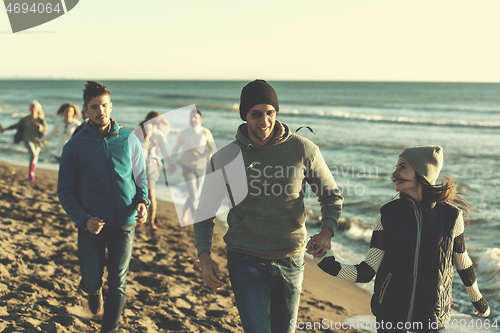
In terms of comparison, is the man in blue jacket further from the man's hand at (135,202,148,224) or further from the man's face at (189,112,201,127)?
the man's face at (189,112,201,127)

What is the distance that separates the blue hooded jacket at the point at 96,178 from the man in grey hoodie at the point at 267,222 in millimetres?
1033

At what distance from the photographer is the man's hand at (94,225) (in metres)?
3.23

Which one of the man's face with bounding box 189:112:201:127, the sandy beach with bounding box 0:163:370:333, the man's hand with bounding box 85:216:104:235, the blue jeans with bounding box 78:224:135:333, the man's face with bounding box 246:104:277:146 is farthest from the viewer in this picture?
the man's face with bounding box 189:112:201:127

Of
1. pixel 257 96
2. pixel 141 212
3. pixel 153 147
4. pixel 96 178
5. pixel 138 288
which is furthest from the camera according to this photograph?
pixel 153 147

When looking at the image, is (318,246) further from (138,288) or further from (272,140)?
(138,288)

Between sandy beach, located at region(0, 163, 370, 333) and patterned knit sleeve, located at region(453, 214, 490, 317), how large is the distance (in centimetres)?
202

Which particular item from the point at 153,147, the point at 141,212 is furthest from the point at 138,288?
the point at 153,147

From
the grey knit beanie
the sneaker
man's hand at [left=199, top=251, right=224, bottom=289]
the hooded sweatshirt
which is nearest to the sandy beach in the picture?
the sneaker

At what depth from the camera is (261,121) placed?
8.55 ft

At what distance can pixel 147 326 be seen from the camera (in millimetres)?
3908

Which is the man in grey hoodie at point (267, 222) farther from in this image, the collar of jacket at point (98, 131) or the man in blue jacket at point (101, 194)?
the collar of jacket at point (98, 131)

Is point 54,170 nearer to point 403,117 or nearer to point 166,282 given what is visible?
point 166,282

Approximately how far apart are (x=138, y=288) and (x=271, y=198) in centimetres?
292

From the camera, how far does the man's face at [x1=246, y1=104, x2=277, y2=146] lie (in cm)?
261
